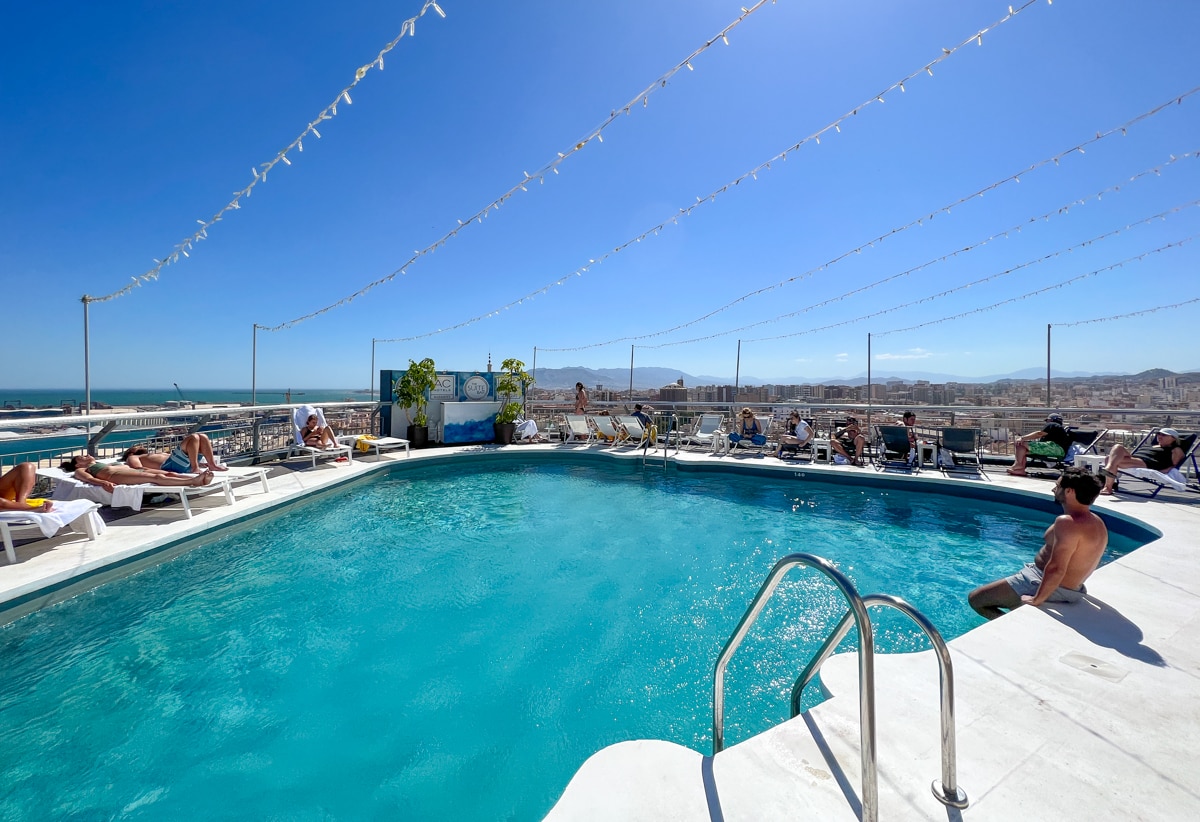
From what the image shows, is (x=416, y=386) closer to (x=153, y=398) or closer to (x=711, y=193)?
(x=711, y=193)

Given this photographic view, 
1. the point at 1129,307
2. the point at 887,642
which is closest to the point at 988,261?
the point at 1129,307

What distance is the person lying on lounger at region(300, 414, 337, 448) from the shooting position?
7.32 metres

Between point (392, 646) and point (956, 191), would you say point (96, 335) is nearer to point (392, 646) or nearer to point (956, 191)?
point (392, 646)

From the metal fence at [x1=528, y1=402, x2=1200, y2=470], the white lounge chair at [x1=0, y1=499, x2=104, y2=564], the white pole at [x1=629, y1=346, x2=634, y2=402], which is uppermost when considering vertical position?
the white pole at [x1=629, y1=346, x2=634, y2=402]

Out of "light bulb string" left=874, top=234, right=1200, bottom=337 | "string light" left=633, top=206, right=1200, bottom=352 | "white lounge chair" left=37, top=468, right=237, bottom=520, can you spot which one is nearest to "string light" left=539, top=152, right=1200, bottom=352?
"string light" left=633, top=206, right=1200, bottom=352

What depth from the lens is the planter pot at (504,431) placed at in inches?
392

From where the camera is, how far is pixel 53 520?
3.46 m

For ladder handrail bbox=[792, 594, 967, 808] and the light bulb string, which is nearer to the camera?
ladder handrail bbox=[792, 594, 967, 808]

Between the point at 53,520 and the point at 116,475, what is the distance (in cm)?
134

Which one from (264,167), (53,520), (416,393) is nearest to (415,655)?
(53,520)

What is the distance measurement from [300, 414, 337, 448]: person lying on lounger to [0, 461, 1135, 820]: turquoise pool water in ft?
8.16

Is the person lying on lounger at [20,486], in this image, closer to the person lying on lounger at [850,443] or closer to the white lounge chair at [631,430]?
the white lounge chair at [631,430]

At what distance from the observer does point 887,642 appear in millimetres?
2824

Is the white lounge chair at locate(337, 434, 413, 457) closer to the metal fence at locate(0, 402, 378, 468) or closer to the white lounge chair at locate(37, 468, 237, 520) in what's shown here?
the metal fence at locate(0, 402, 378, 468)
